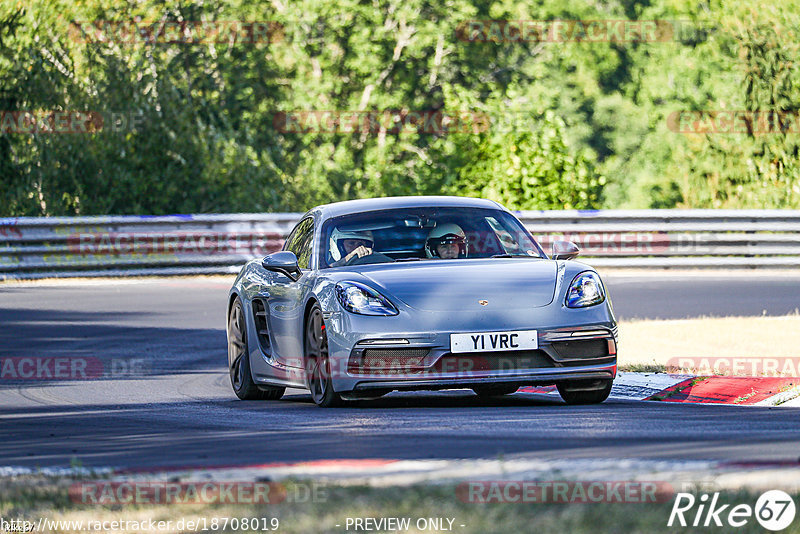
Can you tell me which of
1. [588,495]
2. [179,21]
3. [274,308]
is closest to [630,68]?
[179,21]

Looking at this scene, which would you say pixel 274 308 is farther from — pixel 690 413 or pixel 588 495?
pixel 588 495

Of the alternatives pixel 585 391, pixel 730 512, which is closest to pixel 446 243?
pixel 585 391

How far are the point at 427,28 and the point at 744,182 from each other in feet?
52.5

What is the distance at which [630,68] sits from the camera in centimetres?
7238

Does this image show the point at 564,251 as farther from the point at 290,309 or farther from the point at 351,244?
the point at 290,309

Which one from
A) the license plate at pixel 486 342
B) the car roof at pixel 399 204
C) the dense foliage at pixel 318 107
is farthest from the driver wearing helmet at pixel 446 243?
the dense foliage at pixel 318 107

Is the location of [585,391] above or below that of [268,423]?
below

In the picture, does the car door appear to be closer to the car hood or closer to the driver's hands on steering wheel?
the driver's hands on steering wheel

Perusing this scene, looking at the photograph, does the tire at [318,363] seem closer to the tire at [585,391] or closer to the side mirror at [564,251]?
the tire at [585,391]

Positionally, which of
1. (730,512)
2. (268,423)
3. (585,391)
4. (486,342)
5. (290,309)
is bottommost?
(585,391)

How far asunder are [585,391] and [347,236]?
195 cm

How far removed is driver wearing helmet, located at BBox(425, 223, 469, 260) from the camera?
1064 centimetres

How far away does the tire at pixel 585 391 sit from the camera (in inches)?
390

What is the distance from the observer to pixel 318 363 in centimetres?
999
